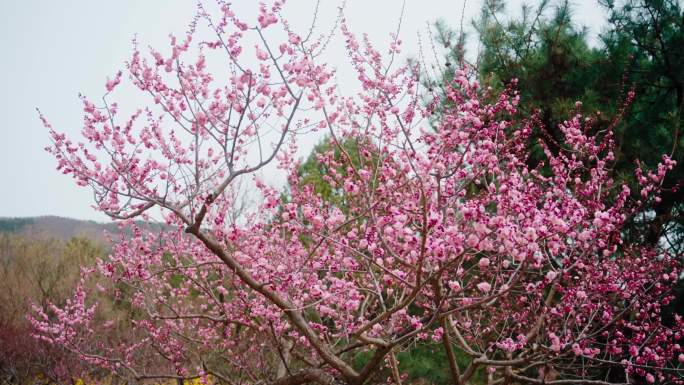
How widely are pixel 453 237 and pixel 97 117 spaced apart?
2526 mm

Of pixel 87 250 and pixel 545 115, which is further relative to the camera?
pixel 87 250

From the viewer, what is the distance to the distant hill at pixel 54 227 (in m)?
18.0

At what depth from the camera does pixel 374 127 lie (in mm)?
4137

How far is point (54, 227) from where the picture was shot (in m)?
19.9

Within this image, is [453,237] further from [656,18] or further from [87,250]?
[87,250]

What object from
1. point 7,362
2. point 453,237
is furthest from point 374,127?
point 7,362

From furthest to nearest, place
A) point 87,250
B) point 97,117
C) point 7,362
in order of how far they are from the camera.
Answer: point 87,250 → point 7,362 → point 97,117

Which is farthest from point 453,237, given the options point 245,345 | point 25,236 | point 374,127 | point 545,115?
point 25,236

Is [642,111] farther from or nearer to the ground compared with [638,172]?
farther from the ground

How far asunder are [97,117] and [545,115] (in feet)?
15.8

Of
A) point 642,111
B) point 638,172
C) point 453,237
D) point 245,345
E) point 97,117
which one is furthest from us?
point 245,345

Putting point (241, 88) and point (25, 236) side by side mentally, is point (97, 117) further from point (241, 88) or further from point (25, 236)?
point (25, 236)

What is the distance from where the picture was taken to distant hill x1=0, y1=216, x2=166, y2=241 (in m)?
18.0

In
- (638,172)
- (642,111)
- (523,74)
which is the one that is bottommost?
(638,172)
